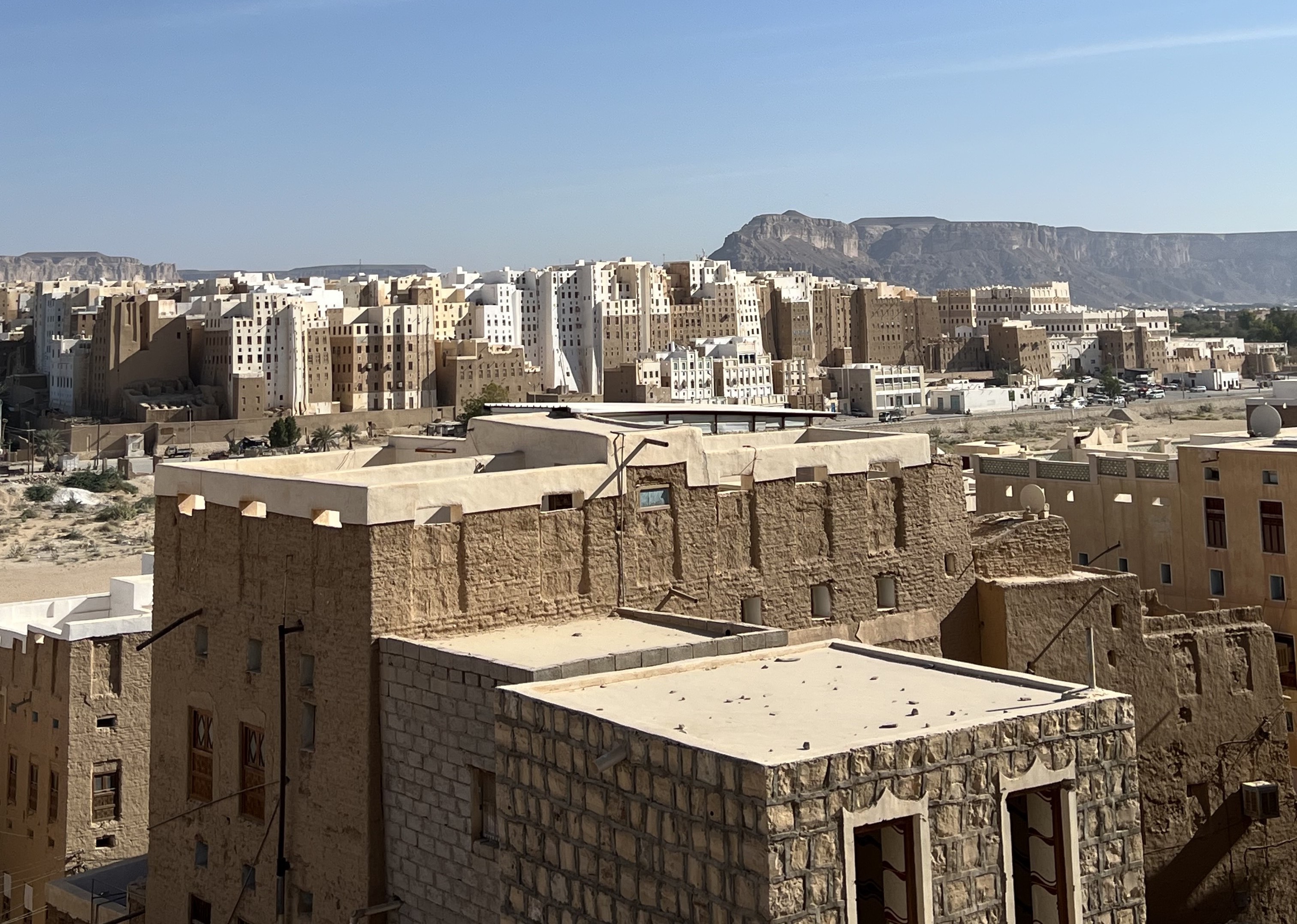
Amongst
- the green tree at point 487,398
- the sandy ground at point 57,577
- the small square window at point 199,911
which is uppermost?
the green tree at point 487,398

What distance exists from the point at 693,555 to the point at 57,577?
3503 centimetres

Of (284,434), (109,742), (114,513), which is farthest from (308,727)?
(284,434)

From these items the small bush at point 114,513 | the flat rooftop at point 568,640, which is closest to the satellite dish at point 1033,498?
the flat rooftop at point 568,640

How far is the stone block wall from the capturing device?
328 inches

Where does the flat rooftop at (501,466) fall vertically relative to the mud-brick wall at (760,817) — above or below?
above

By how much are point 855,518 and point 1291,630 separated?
7183 millimetres

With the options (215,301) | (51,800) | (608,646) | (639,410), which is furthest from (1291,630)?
(215,301)

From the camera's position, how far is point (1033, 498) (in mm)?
17719

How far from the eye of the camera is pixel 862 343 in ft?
368

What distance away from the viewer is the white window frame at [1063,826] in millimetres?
6855

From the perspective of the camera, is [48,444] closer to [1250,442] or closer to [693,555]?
[1250,442]

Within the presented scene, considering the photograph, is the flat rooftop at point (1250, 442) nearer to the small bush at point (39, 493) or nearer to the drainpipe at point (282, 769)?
the drainpipe at point (282, 769)

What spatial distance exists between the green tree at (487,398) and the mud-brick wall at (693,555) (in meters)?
67.4

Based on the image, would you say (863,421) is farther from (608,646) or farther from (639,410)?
(608,646)
